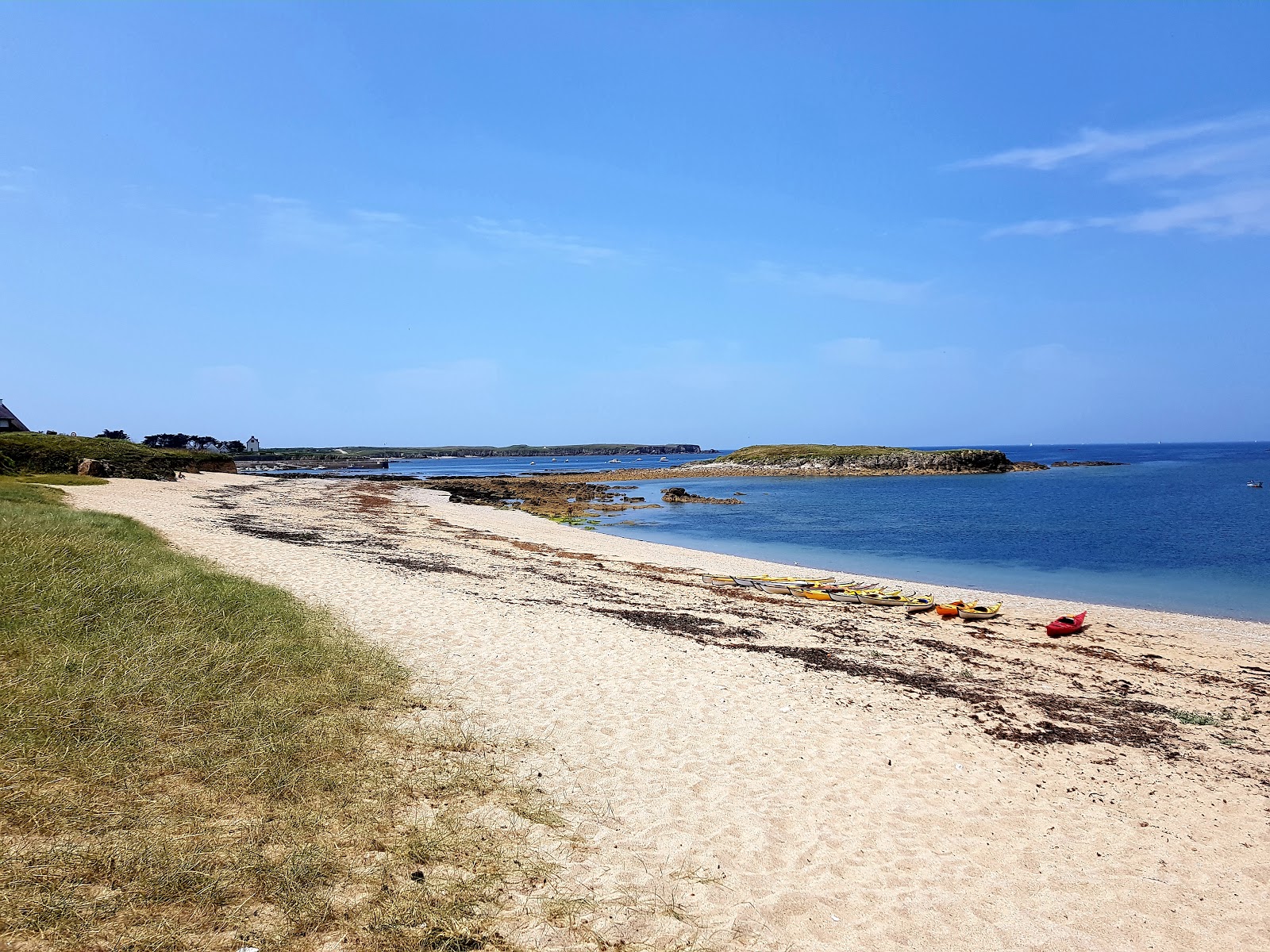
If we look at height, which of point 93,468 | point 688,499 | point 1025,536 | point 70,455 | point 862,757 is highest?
point 70,455

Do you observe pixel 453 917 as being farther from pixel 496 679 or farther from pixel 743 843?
pixel 496 679

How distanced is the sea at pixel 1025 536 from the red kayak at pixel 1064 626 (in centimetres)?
444

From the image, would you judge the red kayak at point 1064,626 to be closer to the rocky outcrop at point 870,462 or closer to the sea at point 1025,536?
the sea at point 1025,536

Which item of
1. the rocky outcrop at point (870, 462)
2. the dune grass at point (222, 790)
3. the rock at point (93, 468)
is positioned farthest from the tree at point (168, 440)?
the dune grass at point (222, 790)

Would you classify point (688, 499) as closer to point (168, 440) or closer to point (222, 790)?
point (222, 790)

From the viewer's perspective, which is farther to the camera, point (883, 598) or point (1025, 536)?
point (1025, 536)

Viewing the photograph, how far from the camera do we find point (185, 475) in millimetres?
57250

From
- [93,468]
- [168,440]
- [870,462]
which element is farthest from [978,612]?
[168,440]

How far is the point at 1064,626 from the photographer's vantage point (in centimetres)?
1570

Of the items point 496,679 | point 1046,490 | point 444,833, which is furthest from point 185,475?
point 1046,490

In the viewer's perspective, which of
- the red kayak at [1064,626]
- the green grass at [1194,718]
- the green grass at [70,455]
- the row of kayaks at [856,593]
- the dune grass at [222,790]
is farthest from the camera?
the green grass at [70,455]

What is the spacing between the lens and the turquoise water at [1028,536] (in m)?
23.5

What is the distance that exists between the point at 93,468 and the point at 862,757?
5067cm

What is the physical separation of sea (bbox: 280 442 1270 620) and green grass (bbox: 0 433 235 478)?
33.8 meters
